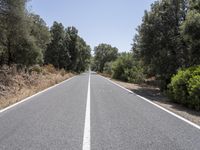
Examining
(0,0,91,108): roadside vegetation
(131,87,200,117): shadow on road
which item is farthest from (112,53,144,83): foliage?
(131,87,200,117): shadow on road

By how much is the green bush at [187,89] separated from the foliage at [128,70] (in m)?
27.2

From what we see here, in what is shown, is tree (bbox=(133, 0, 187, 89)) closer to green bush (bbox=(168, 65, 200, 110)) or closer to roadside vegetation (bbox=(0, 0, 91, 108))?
green bush (bbox=(168, 65, 200, 110))

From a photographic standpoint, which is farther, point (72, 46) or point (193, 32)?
point (72, 46)

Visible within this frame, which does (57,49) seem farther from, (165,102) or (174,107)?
(174,107)

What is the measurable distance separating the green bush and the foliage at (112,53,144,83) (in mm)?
27186

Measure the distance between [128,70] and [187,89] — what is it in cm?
3393

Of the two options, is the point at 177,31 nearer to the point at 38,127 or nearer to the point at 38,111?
the point at 38,111

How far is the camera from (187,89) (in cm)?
1338

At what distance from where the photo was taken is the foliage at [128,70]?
42.9 metres

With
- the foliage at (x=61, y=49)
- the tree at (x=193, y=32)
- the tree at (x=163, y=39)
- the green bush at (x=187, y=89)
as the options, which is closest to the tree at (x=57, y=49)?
the foliage at (x=61, y=49)

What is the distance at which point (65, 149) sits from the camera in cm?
582

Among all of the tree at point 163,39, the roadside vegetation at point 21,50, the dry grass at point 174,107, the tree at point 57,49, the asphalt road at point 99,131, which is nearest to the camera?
the asphalt road at point 99,131

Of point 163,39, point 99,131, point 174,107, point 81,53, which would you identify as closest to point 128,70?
point 163,39

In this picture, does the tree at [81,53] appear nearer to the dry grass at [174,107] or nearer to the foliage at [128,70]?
the foliage at [128,70]
